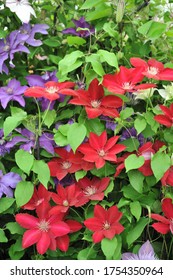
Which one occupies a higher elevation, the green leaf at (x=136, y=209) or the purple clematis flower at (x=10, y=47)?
the purple clematis flower at (x=10, y=47)

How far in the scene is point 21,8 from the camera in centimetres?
145

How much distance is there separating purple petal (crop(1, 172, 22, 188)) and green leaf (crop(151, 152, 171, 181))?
13.3 inches

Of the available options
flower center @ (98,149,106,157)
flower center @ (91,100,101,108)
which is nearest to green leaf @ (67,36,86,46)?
flower center @ (91,100,101,108)

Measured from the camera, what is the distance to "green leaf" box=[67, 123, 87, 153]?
49.8 inches

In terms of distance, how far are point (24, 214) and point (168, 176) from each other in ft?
1.16

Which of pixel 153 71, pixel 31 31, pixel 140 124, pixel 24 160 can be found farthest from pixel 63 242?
pixel 31 31

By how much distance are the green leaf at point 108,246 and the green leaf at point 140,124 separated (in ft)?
0.85

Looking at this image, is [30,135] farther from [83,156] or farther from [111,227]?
[111,227]

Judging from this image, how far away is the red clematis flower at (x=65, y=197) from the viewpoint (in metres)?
1.32

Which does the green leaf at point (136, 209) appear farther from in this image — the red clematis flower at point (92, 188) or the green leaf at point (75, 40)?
the green leaf at point (75, 40)

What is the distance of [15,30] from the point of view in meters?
1.54

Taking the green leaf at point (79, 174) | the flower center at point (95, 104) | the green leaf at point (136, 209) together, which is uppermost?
the flower center at point (95, 104)

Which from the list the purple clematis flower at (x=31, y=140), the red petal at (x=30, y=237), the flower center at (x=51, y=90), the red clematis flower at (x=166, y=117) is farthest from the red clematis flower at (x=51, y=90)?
the red petal at (x=30, y=237)

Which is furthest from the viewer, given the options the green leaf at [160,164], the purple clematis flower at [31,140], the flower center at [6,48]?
the flower center at [6,48]
